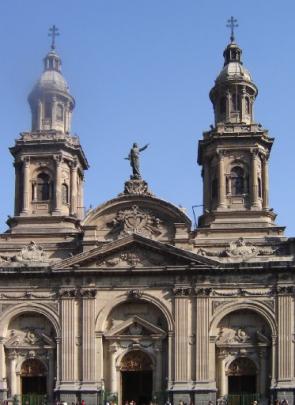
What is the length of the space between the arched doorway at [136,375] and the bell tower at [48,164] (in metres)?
8.94

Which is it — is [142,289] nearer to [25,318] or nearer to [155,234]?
[155,234]

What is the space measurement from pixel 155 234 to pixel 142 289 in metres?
3.45

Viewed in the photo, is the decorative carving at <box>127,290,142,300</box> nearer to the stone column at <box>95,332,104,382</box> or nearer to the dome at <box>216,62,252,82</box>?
the stone column at <box>95,332,104,382</box>

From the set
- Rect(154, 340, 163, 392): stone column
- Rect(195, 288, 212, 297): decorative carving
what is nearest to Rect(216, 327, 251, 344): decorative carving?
Rect(195, 288, 212, 297): decorative carving

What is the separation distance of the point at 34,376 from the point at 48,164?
13306mm

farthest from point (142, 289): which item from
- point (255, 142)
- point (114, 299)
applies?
point (255, 142)

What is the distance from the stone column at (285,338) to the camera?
52375 mm

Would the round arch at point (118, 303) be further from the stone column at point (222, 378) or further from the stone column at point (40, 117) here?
the stone column at point (40, 117)

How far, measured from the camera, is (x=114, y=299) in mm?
54562

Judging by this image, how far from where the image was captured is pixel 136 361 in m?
54.8

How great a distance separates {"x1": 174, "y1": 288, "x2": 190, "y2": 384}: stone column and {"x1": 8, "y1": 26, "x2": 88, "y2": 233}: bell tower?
8.77 meters

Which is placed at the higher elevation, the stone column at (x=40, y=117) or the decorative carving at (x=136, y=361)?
the stone column at (x=40, y=117)

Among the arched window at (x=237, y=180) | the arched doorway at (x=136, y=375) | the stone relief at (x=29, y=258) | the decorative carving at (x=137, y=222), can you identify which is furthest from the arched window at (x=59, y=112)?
the arched doorway at (x=136, y=375)

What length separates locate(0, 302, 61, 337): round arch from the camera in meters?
54.7
